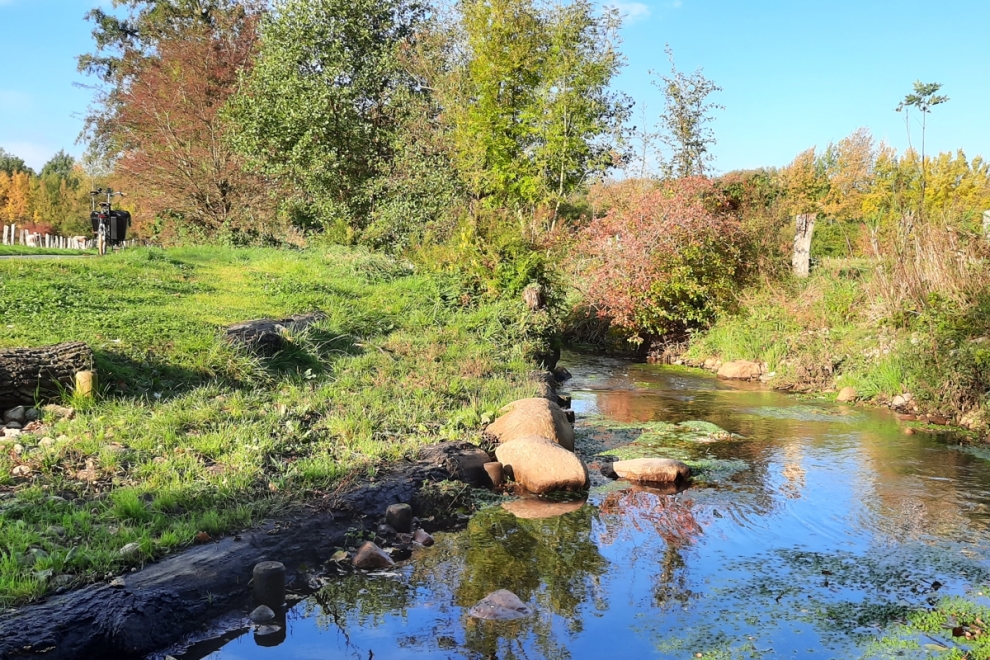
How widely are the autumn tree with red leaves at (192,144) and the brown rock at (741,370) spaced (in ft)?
41.2

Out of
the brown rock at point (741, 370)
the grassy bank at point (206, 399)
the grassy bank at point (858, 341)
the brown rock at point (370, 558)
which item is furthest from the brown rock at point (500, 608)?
the brown rock at point (741, 370)

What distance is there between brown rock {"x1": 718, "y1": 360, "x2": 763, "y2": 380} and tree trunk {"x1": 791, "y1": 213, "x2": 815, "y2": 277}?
10.3ft

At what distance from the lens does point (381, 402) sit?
6852 millimetres

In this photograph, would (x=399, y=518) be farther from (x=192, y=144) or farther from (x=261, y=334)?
(x=192, y=144)

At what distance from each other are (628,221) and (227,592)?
38.5 ft

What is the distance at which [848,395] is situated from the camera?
10.2 metres

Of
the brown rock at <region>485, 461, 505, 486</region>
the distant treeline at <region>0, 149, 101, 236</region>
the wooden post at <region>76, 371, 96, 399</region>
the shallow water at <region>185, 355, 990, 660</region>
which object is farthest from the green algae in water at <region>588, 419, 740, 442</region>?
the distant treeline at <region>0, 149, 101, 236</region>

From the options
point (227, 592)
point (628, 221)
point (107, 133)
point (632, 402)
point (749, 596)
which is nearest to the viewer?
point (227, 592)

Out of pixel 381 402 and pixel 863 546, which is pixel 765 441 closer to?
pixel 863 546

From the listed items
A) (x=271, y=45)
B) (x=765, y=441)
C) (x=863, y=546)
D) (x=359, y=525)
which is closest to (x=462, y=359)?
(x=765, y=441)

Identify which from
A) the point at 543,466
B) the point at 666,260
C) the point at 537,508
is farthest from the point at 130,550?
the point at 666,260

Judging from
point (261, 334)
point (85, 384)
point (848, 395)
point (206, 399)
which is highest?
point (261, 334)

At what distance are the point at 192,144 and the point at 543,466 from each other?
1709 cm

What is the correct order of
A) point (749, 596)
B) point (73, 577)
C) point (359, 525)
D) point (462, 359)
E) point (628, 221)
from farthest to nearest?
1. point (628, 221)
2. point (462, 359)
3. point (359, 525)
4. point (749, 596)
5. point (73, 577)
